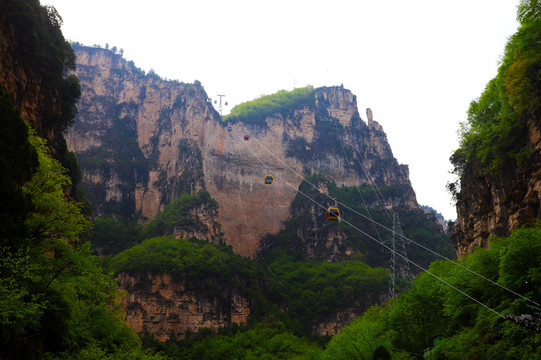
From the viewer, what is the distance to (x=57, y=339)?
77.0ft

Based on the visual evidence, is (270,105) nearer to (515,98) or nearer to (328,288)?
(328,288)

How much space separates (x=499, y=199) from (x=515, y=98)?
928cm

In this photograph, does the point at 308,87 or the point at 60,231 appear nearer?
the point at 60,231

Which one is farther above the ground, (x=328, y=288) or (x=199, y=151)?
(x=199, y=151)

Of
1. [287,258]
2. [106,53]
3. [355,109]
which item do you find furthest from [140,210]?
[355,109]

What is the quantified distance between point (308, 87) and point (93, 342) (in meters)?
173

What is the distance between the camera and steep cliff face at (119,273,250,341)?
83000mm

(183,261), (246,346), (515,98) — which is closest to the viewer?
(515,98)

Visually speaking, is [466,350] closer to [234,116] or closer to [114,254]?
[114,254]

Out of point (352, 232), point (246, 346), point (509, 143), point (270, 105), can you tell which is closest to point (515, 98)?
point (509, 143)

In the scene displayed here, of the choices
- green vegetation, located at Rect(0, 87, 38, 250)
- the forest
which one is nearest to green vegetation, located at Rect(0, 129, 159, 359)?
the forest

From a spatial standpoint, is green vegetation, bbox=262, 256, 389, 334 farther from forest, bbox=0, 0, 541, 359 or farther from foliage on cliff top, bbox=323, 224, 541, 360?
foliage on cliff top, bbox=323, 224, 541, 360

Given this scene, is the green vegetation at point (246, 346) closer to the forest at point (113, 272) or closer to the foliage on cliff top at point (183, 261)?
the forest at point (113, 272)

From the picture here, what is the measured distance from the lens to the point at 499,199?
37.1m
